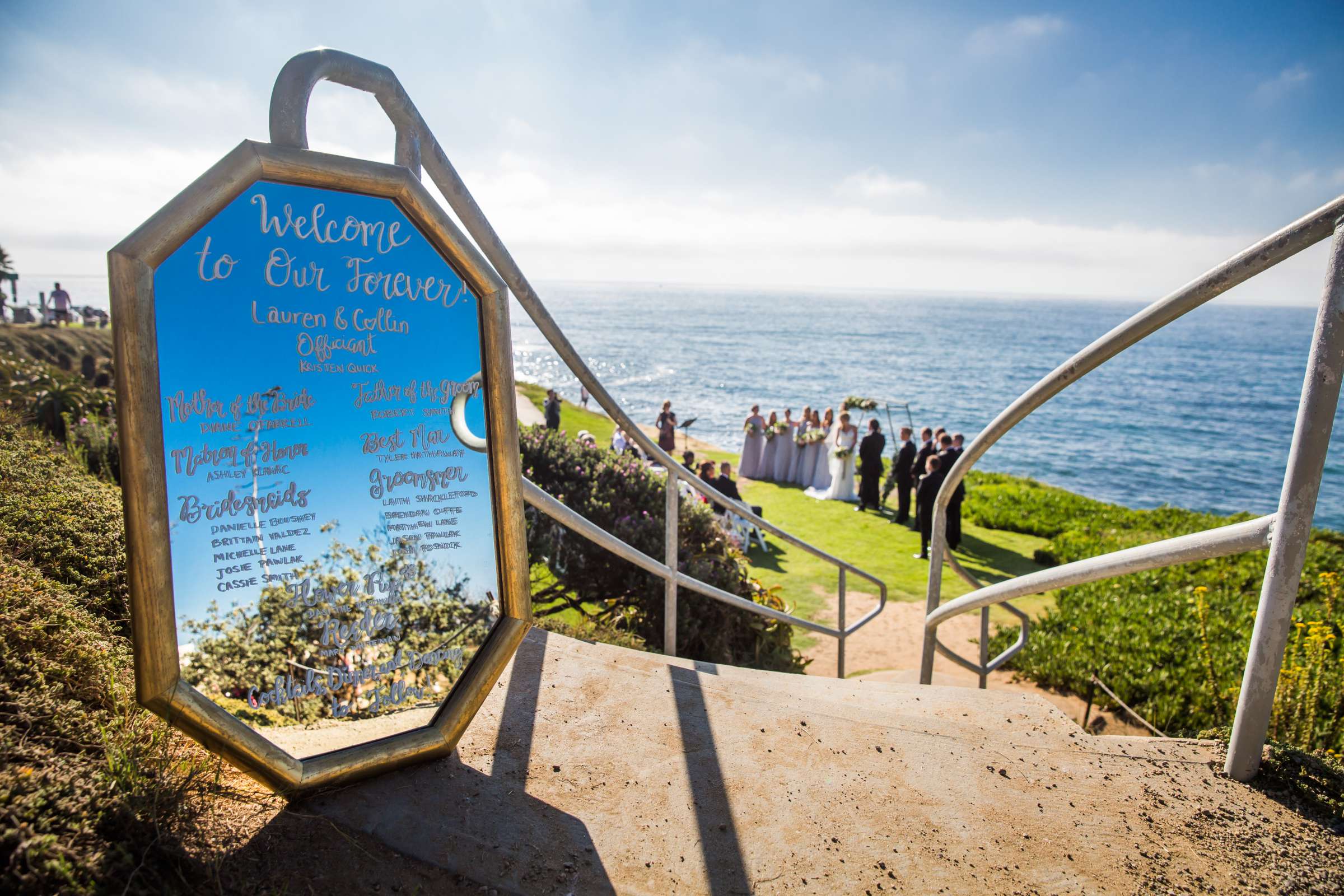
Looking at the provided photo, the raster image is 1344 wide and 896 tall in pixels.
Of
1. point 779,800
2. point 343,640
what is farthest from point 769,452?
point 343,640

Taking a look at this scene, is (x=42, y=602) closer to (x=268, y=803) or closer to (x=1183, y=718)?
(x=268, y=803)

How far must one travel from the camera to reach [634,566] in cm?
560

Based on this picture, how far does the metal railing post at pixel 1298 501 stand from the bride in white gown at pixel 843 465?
42.7 ft

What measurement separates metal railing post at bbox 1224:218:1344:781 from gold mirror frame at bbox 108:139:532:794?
2033 millimetres

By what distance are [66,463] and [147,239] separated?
227cm

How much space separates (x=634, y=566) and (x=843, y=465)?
10.4 m

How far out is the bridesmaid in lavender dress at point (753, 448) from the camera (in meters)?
17.2

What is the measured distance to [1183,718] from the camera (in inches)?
222

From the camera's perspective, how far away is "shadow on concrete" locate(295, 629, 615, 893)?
180 centimetres

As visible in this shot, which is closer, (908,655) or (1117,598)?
(908,655)

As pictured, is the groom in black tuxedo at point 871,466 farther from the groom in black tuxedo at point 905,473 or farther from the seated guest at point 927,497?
the seated guest at point 927,497

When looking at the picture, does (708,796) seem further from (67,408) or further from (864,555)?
(864,555)

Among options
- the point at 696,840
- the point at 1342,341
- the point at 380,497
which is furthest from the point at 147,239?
the point at 1342,341

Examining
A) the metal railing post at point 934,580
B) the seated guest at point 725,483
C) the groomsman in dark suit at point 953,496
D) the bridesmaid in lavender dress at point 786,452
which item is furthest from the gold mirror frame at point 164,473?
the bridesmaid in lavender dress at point 786,452
